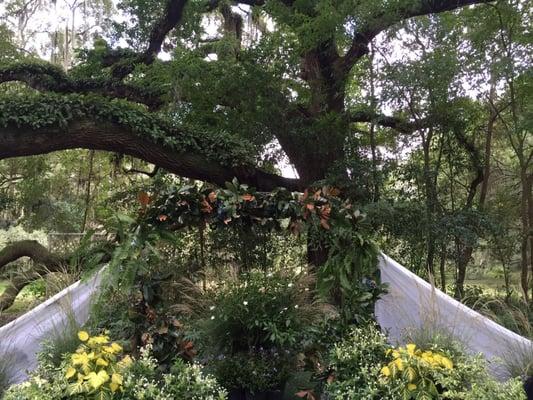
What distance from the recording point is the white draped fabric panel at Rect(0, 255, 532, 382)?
124 inches

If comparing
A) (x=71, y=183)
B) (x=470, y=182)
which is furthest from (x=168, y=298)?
(x=71, y=183)

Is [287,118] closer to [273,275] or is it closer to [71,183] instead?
[273,275]

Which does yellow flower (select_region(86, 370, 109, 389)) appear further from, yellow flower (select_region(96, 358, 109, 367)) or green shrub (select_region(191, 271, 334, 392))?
green shrub (select_region(191, 271, 334, 392))

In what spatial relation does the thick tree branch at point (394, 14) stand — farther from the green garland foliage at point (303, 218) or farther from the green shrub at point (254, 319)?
the green shrub at point (254, 319)

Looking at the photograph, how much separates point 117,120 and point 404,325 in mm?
3352

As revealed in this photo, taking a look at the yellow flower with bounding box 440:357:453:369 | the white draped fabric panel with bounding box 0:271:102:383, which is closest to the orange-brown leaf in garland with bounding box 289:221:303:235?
the yellow flower with bounding box 440:357:453:369

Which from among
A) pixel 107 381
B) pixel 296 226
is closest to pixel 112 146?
pixel 296 226

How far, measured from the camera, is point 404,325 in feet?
11.7

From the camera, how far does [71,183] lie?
12.7 meters

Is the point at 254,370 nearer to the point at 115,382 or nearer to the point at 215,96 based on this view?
the point at 115,382

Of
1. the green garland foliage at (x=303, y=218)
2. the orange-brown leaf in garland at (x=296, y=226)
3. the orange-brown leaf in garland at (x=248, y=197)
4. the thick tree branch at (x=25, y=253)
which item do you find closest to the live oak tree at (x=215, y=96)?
the thick tree branch at (x=25, y=253)

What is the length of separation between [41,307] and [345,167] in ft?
12.0

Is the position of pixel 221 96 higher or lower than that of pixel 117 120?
higher

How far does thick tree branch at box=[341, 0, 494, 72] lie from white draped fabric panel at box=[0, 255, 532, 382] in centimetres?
299
